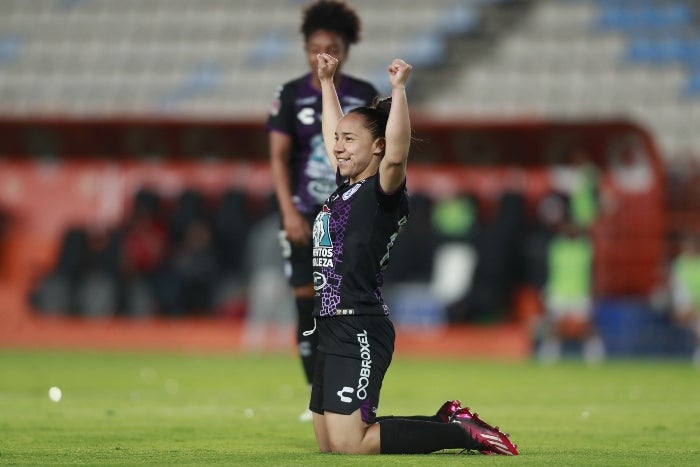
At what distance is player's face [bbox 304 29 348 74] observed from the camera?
790 centimetres

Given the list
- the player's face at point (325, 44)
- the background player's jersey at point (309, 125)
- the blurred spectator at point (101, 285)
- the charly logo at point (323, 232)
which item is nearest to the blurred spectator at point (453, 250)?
the blurred spectator at point (101, 285)

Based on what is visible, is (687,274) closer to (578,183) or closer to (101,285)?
(578,183)

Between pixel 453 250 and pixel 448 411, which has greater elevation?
pixel 453 250

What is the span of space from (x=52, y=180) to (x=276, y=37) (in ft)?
17.3

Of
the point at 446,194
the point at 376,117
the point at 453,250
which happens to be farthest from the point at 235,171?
the point at 376,117

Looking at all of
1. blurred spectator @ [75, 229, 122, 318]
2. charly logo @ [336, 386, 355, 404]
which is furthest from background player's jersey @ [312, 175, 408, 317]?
blurred spectator @ [75, 229, 122, 318]

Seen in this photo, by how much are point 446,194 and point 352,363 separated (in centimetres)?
1178

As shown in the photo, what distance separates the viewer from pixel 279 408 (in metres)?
9.12

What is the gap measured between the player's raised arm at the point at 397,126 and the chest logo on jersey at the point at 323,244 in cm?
49

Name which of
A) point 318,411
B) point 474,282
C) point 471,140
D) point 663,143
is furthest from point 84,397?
point 663,143

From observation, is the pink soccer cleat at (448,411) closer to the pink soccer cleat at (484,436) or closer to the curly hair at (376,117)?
the pink soccer cleat at (484,436)

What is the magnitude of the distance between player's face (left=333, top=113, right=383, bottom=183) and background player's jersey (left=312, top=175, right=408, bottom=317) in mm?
70

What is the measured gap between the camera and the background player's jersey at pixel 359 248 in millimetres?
6070

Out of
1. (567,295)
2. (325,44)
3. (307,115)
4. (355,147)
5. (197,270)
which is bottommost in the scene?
(355,147)
